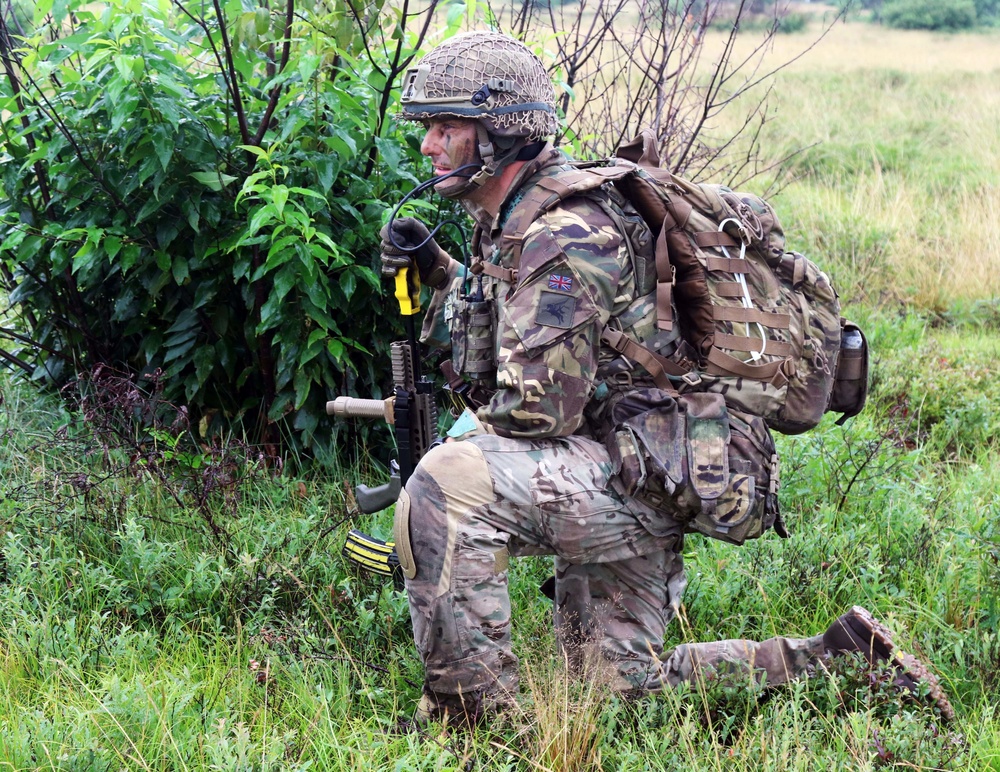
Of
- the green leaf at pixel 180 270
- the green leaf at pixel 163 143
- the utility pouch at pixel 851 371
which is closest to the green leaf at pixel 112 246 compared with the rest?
the green leaf at pixel 180 270

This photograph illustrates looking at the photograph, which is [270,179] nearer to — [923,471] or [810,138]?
[923,471]

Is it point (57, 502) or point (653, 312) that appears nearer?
point (653, 312)

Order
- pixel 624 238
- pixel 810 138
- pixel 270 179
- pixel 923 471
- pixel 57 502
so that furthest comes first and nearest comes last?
pixel 810 138 → pixel 923 471 → pixel 270 179 → pixel 57 502 → pixel 624 238

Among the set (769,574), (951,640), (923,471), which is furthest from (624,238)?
(923,471)

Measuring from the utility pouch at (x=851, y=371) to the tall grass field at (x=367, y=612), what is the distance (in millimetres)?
787

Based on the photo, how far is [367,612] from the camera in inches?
135

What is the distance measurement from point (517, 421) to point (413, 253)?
2.79 feet

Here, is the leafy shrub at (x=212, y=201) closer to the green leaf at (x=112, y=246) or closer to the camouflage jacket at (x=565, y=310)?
the green leaf at (x=112, y=246)

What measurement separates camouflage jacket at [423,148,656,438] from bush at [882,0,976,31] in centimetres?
2390

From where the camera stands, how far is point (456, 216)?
451 cm

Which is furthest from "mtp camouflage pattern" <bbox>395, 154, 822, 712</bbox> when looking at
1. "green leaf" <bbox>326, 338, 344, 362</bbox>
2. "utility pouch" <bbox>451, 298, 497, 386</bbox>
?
"green leaf" <bbox>326, 338, 344, 362</bbox>

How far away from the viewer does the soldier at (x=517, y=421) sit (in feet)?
9.28

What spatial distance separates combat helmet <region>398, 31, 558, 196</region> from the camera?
2988 millimetres

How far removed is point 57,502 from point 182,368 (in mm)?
802
